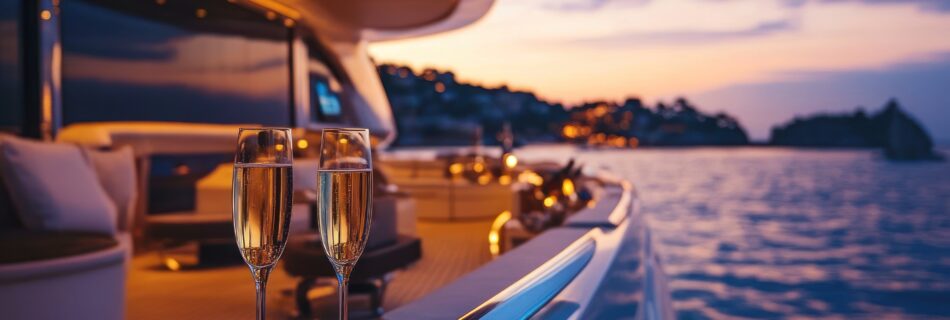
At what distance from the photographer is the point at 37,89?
520cm

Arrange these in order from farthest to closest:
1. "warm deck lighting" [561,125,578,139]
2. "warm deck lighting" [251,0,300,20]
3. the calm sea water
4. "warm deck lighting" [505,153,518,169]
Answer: "warm deck lighting" [561,125,578,139]
the calm sea water
"warm deck lighting" [251,0,300,20]
"warm deck lighting" [505,153,518,169]

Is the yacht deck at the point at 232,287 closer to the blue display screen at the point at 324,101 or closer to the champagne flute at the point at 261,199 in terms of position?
the champagne flute at the point at 261,199

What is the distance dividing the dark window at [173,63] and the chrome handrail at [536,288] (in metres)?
5.59

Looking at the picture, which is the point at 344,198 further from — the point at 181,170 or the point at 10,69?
the point at 181,170

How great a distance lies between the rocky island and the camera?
62.8m

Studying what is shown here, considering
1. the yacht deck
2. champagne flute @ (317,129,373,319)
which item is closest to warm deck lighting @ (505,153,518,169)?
the yacht deck

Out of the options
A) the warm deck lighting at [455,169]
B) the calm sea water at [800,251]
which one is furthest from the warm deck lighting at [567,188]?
the warm deck lighting at [455,169]

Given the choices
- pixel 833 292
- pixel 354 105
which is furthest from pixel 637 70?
pixel 354 105

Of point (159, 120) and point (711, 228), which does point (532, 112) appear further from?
point (159, 120)

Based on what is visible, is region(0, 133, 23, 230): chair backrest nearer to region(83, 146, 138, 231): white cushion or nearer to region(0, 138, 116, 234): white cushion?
region(0, 138, 116, 234): white cushion

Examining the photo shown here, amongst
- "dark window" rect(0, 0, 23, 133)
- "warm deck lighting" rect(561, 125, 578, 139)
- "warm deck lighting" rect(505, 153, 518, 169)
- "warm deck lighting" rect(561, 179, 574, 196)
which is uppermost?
"dark window" rect(0, 0, 23, 133)

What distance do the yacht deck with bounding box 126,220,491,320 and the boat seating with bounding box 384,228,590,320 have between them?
1.62 m

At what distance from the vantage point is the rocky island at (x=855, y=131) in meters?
62.8

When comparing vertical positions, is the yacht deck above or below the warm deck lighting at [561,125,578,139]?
Answer: below
